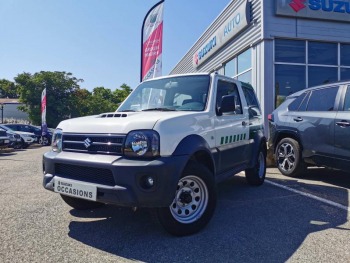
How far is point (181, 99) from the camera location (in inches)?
146

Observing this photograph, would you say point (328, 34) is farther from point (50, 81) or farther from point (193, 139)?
point (50, 81)

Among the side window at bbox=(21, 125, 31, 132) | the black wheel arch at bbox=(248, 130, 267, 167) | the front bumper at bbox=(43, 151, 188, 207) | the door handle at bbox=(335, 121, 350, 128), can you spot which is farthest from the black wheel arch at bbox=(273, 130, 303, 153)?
the side window at bbox=(21, 125, 31, 132)

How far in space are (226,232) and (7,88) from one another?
291 feet

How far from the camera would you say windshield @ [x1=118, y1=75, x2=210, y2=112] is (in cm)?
360

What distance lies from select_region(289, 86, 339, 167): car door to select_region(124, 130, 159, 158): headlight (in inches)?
141

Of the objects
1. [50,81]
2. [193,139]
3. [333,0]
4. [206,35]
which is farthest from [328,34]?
[50,81]

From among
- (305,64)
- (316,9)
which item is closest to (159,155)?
(305,64)

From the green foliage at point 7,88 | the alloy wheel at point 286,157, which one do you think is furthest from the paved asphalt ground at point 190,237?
the green foliage at point 7,88

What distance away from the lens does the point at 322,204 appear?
3.97 meters

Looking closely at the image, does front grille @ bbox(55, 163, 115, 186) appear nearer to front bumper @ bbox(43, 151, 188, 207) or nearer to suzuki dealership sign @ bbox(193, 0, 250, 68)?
front bumper @ bbox(43, 151, 188, 207)

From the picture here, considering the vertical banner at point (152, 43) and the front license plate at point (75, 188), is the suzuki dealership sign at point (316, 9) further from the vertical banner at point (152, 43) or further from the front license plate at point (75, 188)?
the front license plate at point (75, 188)

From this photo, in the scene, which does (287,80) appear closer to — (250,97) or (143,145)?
(250,97)

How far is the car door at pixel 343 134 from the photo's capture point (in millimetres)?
4523

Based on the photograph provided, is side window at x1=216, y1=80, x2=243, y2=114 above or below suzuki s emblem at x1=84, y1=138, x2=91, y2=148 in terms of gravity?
above
